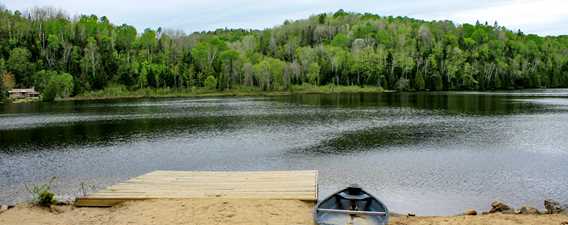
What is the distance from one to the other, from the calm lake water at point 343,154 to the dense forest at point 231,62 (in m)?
97.4

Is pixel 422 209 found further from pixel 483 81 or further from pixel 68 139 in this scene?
pixel 483 81

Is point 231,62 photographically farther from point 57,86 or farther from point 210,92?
point 57,86

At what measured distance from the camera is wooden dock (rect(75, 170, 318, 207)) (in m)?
16.6

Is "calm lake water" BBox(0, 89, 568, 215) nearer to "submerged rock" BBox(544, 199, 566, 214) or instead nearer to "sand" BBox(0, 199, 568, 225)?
"submerged rock" BBox(544, 199, 566, 214)

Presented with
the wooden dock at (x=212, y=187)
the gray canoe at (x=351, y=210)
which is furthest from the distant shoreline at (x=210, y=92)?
the gray canoe at (x=351, y=210)

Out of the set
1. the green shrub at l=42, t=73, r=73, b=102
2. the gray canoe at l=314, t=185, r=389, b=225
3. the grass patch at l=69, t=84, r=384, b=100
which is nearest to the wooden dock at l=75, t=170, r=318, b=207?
the gray canoe at l=314, t=185, r=389, b=225

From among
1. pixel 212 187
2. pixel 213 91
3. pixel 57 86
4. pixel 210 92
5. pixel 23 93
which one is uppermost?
pixel 57 86

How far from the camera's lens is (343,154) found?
31.3 metres

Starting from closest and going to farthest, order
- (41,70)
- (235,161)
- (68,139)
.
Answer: (235,161) < (68,139) < (41,70)

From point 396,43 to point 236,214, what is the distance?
18512 centimetres

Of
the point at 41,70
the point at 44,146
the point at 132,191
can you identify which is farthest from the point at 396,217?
the point at 41,70

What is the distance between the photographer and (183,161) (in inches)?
1197

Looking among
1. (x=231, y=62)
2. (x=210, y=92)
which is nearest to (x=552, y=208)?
(x=210, y=92)

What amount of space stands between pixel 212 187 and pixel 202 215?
383 cm
